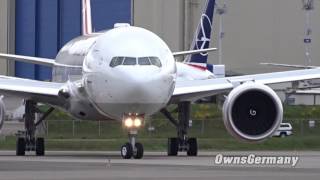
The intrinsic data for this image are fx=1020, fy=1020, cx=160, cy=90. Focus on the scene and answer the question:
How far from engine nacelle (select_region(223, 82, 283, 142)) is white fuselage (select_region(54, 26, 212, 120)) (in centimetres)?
172

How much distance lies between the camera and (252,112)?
27500 mm

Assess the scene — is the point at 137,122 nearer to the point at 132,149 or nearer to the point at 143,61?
the point at 132,149

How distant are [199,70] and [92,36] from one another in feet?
95.9

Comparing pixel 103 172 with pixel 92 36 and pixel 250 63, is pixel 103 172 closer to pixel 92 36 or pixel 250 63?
pixel 92 36

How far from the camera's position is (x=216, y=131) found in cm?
5322

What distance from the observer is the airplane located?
2628 cm

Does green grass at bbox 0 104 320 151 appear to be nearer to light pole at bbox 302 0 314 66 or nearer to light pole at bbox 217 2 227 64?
light pole at bbox 302 0 314 66

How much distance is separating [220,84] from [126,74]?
13.7 ft

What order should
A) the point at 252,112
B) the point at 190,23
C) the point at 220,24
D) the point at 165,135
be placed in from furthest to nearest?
the point at 190,23 < the point at 220,24 < the point at 165,135 < the point at 252,112

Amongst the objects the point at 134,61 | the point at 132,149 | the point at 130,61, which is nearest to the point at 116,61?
the point at 130,61

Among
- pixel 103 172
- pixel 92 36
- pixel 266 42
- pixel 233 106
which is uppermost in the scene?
pixel 266 42

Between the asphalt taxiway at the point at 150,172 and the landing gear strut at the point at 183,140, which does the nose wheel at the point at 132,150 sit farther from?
the landing gear strut at the point at 183,140

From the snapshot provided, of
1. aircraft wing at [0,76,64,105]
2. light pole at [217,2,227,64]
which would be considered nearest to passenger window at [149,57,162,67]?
aircraft wing at [0,76,64,105]

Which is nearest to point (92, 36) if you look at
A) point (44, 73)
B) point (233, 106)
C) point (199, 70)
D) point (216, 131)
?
point (233, 106)
